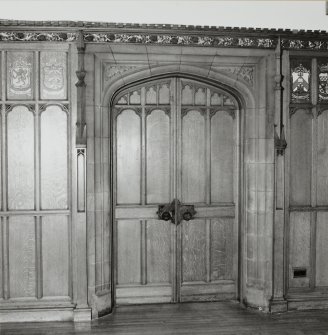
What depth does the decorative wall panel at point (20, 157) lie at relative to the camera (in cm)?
489

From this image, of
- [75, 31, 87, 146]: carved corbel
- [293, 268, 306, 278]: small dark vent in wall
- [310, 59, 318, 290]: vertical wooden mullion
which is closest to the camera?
[75, 31, 87, 146]: carved corbel

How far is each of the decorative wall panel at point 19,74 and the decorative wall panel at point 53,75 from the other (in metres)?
0.13

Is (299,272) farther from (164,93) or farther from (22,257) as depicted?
(22,257)

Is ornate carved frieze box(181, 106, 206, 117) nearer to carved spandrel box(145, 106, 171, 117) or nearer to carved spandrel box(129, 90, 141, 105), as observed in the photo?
carved spandrel box(145, 106, 171, 117)

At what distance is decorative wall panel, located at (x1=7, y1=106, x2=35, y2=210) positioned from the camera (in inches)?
193

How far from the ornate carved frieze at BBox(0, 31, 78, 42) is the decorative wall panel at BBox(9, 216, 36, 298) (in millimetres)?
2108

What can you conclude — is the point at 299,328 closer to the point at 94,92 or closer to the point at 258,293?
the point at 258,293

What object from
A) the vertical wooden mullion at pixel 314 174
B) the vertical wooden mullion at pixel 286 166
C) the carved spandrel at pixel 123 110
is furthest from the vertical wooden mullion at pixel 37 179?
the vertical wooden mullion at pixel 314 174

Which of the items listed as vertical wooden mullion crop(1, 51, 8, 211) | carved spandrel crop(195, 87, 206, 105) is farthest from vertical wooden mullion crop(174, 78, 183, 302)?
vertical wooden mullion crop(1, 51, 8, 211)

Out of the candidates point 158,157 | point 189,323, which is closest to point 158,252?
point 189,323

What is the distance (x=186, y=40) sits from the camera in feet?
16.4

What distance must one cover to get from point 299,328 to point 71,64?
13.3 ft

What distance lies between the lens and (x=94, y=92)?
16.1 feet

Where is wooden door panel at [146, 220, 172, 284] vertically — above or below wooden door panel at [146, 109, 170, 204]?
below
